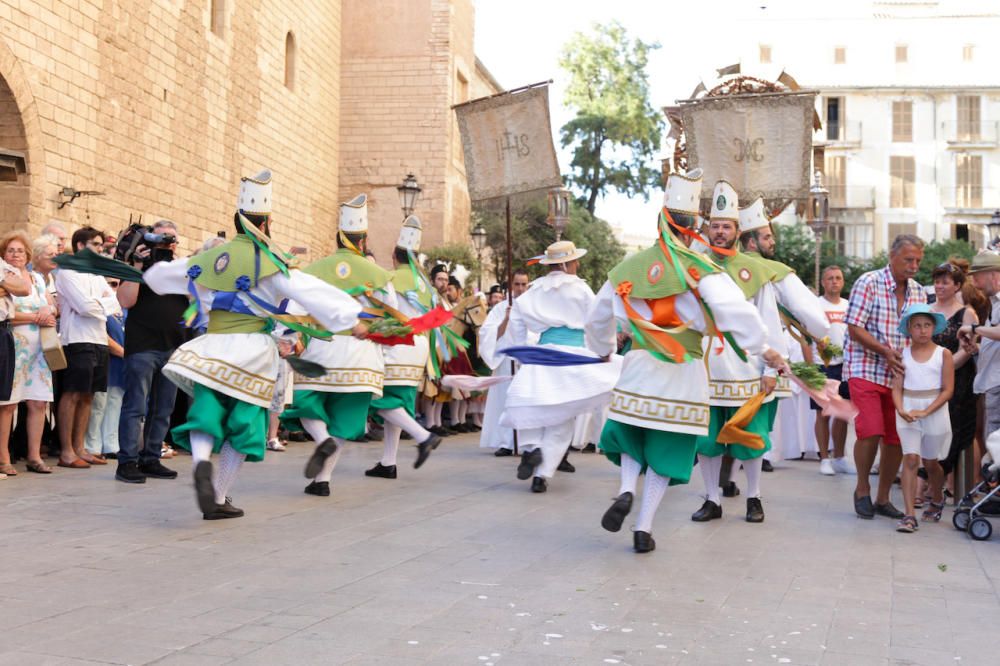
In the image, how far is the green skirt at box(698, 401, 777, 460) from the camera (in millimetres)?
8023

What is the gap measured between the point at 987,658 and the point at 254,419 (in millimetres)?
4385

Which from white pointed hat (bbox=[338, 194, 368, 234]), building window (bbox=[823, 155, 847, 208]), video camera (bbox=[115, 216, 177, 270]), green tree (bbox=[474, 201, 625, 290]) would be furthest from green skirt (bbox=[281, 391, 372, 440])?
building window (bbox=[823, 155, 847, 208])

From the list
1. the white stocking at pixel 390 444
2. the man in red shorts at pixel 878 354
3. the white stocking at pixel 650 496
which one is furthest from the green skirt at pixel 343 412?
the man in red shorts at pixel 878 354

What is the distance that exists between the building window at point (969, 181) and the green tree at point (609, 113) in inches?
624

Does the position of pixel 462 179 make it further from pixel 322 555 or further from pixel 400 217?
pixel 322 555

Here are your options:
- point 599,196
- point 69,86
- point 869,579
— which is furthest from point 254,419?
point 599,196

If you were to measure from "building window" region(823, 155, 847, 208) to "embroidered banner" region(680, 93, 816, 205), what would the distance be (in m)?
43.7

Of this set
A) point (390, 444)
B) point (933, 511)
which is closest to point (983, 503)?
point (933, 511)

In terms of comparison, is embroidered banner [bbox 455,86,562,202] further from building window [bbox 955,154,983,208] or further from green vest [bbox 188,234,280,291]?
building window [bbox 955,154,983,208]

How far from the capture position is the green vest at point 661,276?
6.87 meters

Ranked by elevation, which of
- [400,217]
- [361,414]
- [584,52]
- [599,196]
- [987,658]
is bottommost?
[987,658]

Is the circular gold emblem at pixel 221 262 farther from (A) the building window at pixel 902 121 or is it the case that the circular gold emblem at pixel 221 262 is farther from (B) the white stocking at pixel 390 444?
(A) the building window at pixel 902 121

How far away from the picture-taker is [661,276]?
692 cm

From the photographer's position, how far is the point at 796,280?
8.34m
